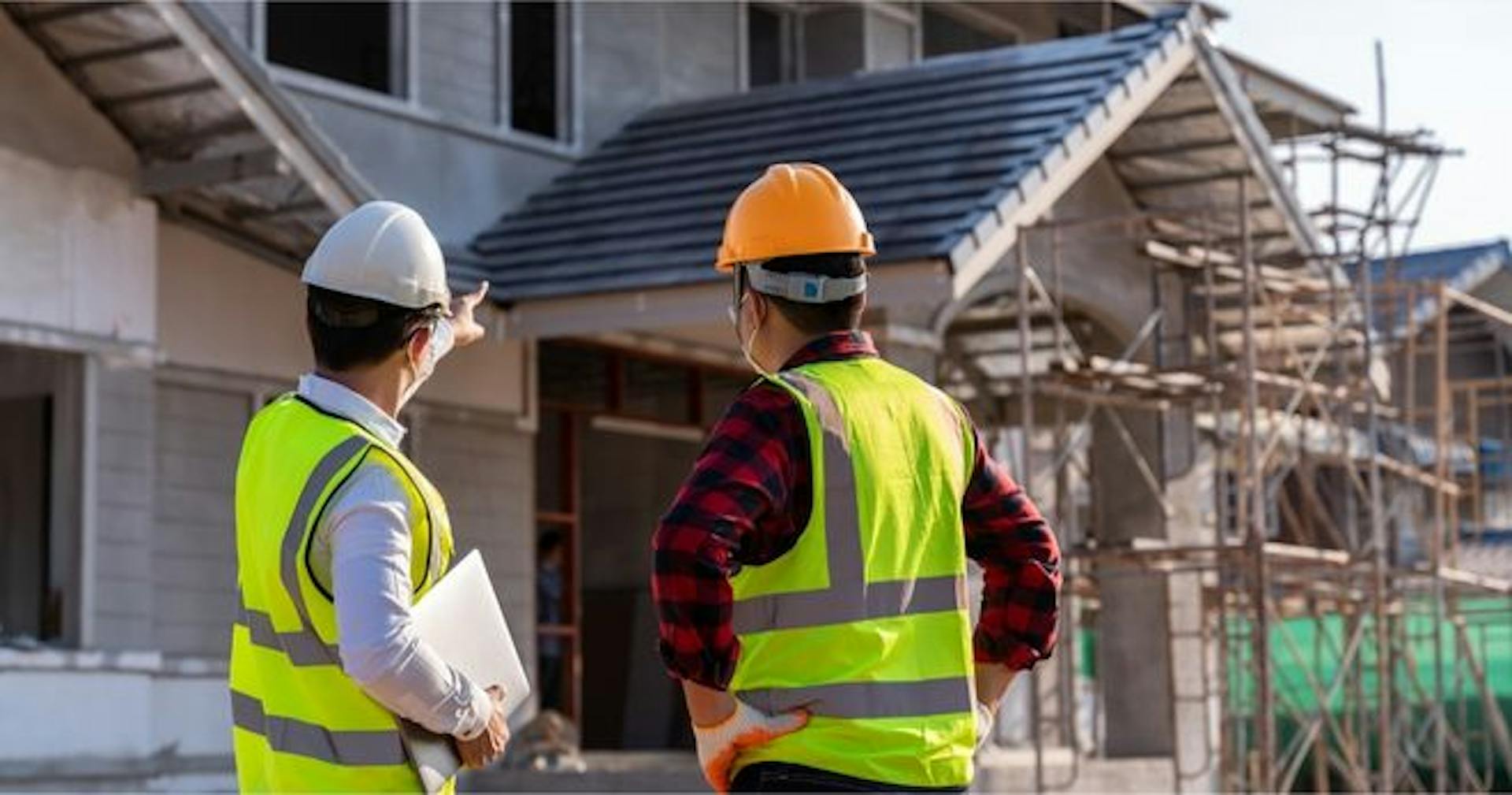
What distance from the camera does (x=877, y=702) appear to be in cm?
459

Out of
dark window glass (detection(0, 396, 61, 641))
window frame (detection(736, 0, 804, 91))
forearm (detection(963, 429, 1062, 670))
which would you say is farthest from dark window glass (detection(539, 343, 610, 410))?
forearm (detection(963, 429, 1062, 670))

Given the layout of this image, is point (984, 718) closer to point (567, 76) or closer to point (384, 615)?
point (384, 615)

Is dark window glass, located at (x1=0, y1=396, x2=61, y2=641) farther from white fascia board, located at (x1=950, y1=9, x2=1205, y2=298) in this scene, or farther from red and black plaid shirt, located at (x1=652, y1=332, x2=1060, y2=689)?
red and black plaid shirt, located at (x1=652, y1=332, x2=1060, y2=689)

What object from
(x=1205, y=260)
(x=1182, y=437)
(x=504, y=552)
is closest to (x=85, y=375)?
(x=504, y=552)

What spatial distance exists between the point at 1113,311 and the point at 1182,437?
138 centimetres

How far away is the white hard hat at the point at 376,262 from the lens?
16.0 ft

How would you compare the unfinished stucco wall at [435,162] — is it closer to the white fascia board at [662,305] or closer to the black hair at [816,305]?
the white fascia board at [662,305]

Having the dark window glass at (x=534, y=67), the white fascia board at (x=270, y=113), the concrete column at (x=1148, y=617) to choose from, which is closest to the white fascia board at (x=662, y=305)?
the white fascia board at (x=270, y=113)

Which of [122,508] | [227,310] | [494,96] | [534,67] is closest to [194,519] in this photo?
[122,508]

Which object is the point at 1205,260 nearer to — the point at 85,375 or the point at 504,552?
the point at 504,552

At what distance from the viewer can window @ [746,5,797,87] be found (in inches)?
886

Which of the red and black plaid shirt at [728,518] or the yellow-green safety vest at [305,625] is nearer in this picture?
the red and black plaid shirt at [728,518]

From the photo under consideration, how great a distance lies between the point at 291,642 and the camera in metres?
Result: 4.73

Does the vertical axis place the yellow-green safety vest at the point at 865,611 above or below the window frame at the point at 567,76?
below
